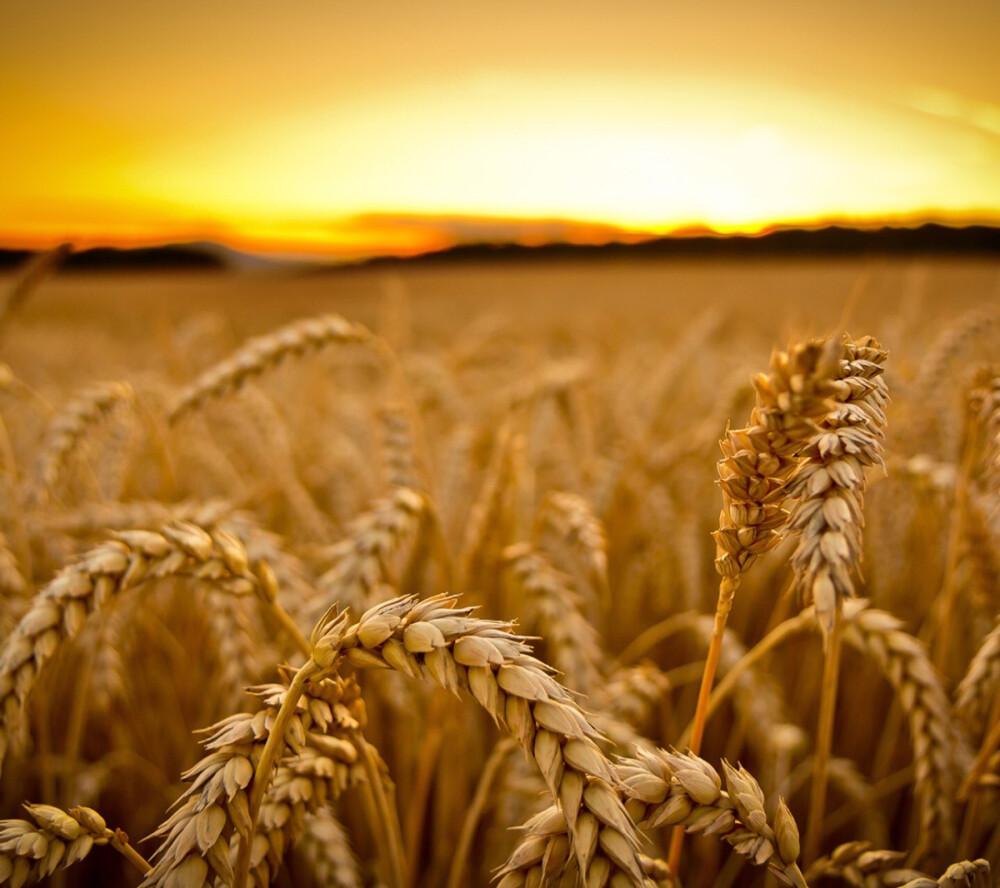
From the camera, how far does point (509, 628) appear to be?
72cm

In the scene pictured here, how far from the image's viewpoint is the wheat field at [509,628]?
26.4 inches

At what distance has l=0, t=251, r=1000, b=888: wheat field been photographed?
67 cm

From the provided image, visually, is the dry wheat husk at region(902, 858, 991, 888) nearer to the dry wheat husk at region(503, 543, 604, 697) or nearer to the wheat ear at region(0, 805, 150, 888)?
the dry wheat husk at region(503, 543, 604, 697)

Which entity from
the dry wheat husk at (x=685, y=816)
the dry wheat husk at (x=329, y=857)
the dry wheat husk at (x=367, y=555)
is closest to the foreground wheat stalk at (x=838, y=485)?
the dry wheat husk at (x=685, y=816)

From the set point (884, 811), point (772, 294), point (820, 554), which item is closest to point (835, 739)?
point (884, 811)

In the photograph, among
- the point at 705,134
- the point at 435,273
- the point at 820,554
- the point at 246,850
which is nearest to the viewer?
the point at 820,554

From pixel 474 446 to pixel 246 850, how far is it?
1.91m

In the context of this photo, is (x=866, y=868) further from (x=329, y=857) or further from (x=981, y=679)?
(x=329, y=857)

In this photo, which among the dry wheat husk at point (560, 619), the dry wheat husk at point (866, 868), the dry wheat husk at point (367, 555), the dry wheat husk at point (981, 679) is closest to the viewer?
the dry wheat husk at point (866, 868)

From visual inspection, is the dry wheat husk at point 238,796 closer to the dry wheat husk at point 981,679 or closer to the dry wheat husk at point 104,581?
the dry wheat husk at point 104,581

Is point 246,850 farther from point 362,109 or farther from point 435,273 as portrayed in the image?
point 435,273

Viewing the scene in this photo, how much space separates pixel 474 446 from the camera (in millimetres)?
2566

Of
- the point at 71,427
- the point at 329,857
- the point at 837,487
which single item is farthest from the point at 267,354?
the point at 837,487

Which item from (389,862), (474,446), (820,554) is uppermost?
(820,554)
